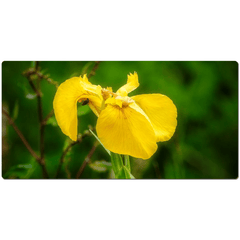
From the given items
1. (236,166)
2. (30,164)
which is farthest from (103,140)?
(236,166)

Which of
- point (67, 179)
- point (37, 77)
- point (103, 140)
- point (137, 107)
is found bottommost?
point (67, 179)

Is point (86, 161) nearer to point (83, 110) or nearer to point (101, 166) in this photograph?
point (101, 166)

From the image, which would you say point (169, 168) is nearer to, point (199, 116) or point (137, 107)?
point (199, 116)

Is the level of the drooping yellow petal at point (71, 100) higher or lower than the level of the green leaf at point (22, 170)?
higher

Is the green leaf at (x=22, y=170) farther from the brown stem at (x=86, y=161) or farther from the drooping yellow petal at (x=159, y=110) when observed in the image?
the drooping yellow petal at (x=159, y=110)

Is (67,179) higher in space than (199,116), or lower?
lower

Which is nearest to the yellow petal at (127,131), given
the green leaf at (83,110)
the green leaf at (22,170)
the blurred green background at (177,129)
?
the green leaf at (83,110)
